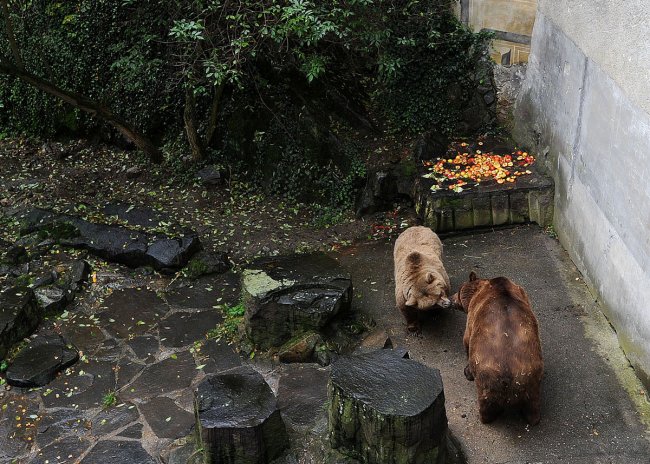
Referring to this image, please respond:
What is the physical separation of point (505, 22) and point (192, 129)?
5.79 meters

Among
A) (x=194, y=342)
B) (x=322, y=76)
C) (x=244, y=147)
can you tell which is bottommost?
(x=194, y=342)

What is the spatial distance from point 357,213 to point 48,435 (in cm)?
563

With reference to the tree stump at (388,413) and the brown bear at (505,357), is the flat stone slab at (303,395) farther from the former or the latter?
the brown bear at (505,357)

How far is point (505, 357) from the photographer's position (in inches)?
243

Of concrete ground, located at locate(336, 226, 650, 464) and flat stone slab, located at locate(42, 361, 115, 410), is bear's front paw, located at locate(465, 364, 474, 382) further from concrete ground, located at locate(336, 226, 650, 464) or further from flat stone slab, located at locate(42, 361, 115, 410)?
flat stone slab, located at locate(42, 361, 115, 410)

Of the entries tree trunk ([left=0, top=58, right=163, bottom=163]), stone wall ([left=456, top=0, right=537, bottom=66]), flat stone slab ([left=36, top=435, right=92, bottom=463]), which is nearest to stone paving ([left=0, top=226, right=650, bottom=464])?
flat stone slab ([left=36, top=435, right=92, bottom=463])

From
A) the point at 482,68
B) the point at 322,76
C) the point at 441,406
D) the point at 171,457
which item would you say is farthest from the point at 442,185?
the point at 171,457

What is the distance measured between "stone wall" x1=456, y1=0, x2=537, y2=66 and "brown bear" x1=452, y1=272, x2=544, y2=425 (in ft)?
22.7

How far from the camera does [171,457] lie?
6.41 meters

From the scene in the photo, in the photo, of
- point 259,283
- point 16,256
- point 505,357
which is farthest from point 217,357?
point 16,256

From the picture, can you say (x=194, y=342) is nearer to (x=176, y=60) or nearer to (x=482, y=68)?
(x=176, y=60)

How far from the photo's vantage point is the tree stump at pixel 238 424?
5.86 metres

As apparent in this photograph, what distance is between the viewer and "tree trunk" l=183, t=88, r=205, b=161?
1210 cm

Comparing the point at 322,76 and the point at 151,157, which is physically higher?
the point at 322,76
